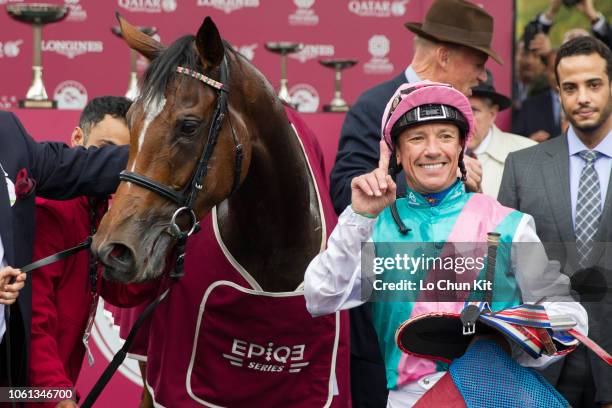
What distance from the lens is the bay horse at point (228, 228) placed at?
9.87 ft

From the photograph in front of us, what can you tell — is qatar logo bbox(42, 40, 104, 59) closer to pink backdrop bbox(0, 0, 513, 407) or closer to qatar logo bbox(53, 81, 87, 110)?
pink backdrop bbox(0, 0, 513, 407)

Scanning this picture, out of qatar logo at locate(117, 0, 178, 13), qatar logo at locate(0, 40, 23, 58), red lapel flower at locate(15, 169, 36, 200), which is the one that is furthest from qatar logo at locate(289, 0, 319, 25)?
red lapel flower at locate(15, 169, 36, 200)

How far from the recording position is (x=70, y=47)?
6.53 m

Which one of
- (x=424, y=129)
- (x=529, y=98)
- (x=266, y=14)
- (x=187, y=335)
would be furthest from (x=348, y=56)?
(x=424, y=129)

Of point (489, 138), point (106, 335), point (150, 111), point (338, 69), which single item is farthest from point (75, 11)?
point (150, 111)

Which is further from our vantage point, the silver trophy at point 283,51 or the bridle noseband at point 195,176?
the silver trophy at point 283,51

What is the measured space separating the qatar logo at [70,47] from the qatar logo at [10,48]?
0.18 m

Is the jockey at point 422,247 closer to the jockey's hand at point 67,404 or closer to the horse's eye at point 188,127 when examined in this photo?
the horse's eye at point 188,127

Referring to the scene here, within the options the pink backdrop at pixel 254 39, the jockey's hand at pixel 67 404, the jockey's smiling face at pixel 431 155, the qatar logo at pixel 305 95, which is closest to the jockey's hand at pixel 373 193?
the jockey's smiling face at pixel 431 155

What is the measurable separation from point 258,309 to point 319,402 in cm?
42

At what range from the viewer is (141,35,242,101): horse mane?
3.02m

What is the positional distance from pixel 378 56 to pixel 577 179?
316 cm

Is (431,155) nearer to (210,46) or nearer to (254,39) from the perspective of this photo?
(210,46)

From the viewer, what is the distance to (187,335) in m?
3.43
